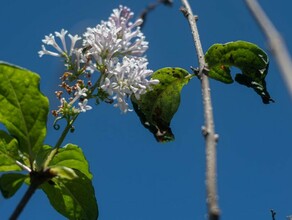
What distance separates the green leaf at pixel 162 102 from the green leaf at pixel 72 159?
0.33 meters

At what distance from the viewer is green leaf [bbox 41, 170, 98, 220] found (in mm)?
2004

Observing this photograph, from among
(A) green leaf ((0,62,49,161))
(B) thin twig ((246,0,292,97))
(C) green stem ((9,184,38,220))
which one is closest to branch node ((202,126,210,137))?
(B) thin twig ((246,0,292,97))

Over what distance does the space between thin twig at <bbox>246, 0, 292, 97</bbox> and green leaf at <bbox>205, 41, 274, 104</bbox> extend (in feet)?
4.97

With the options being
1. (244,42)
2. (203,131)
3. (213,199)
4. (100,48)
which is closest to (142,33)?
(100,48)

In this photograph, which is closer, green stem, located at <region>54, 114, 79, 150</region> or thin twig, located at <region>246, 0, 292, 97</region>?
thin twig, located at <region>246, 0, 292, 97</region>

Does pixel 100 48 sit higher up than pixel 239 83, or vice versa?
pixel 239 83

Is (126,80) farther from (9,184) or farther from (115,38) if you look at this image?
(9,184)

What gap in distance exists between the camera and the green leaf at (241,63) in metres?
2.09

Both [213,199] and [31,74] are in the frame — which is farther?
[31,74]

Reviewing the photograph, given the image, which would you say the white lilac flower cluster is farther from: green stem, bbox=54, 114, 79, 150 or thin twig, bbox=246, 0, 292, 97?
thin twig, bbox=246, 0, 292, 97

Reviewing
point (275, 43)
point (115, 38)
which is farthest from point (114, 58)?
point (275, 43)

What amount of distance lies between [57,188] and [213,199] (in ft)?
4.83

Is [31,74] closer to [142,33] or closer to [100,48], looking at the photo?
[100,48]

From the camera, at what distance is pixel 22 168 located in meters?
1.82
